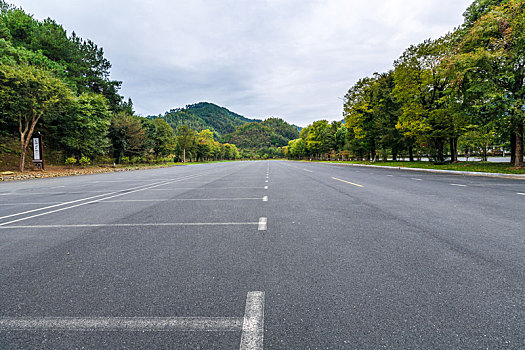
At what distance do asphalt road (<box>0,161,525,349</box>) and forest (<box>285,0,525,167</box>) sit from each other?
16.7 m

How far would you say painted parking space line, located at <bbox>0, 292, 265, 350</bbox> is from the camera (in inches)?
76.1

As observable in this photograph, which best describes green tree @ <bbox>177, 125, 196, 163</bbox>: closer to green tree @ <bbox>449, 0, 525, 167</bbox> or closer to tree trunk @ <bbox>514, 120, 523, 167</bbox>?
green tree @ <bbox>449, 0, 525, 167</bbox>

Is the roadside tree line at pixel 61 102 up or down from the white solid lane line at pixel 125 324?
up

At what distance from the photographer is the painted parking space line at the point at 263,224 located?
4.81 metres

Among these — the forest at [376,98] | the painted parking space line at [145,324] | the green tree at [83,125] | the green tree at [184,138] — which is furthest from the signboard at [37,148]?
the green tree at [184,138]

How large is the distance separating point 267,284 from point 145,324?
1207 millimetres

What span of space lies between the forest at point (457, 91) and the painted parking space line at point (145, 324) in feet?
69.6

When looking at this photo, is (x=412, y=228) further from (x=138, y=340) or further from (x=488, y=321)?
(x=138, y=340)

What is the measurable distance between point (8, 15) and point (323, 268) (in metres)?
66.2

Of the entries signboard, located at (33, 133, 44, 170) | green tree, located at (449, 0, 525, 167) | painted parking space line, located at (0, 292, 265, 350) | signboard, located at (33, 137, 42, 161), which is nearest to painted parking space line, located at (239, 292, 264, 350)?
painted parking space line, located at (0, 292, 265, 350)

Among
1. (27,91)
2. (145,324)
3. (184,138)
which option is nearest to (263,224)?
(145,324)

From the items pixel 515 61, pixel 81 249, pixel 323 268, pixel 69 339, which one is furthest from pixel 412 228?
pixel 515 61

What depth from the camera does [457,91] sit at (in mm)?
19297

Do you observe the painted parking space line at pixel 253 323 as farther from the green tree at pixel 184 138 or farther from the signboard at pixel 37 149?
the green tree at pixel 184 138
